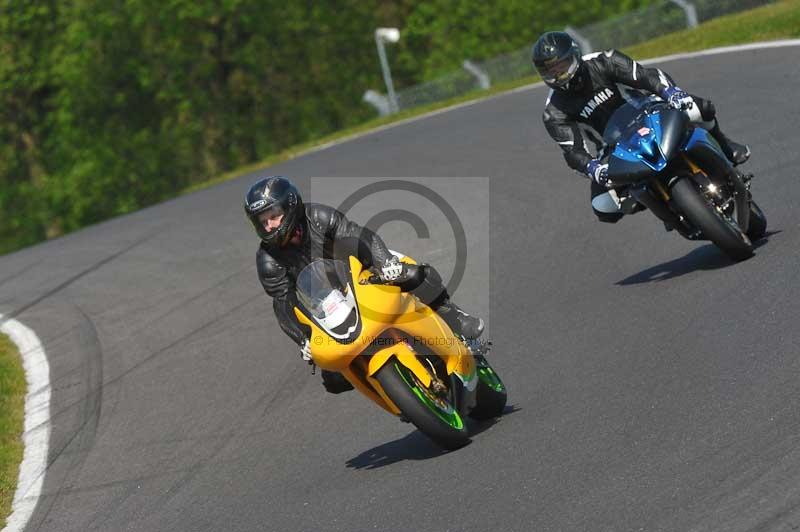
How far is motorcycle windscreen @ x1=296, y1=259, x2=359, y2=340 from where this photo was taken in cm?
701

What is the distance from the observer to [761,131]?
14.1 metres

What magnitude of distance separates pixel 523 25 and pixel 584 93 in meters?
43.9

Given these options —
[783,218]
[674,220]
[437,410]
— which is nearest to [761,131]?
[783,218]

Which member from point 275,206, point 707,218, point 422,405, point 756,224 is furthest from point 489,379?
point 756,224

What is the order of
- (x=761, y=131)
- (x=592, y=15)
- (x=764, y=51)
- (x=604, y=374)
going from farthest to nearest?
(x=592, y=15), (x=764, y=51), (x=761, y=131), (x=604, y=374)

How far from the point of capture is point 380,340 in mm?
7098

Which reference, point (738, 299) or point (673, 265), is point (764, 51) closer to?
point (673, 265)

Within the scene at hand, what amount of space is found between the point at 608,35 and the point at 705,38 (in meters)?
5.48

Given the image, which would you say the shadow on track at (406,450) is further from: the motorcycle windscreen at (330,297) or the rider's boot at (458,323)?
the motorcycle windscreen at (330,297)

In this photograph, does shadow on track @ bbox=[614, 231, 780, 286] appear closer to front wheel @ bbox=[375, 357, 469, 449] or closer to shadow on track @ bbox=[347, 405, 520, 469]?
shadow on track @ bbox=[347, 405, 520, 469]

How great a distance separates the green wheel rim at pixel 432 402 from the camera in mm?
7082

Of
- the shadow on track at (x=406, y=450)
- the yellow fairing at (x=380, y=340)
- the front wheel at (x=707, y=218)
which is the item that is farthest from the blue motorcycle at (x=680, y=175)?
the yellow fairing at (x=380, y=340)

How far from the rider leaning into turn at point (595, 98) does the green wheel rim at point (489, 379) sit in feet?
7.62

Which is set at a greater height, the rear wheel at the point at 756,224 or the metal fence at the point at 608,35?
the rear wheel at the point at 756,224
